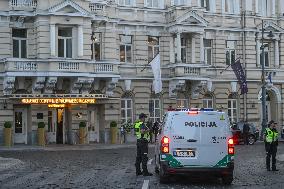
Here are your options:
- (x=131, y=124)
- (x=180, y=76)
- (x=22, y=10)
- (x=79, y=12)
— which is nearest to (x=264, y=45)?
(x=180, y=76)

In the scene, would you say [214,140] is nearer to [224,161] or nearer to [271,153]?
[224,161]

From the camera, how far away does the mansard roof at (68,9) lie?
144ft

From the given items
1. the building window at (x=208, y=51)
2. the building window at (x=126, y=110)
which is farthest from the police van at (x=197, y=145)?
the building window at (x=208, y=51)

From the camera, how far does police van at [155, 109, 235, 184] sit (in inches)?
721

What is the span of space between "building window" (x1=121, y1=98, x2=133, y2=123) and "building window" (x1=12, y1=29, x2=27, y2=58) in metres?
8.33

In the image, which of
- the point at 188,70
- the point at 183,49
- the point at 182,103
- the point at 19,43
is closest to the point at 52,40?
the point at 19,43

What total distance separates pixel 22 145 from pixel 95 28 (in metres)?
9.82

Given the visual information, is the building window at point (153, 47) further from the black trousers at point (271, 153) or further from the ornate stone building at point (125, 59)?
the black trousers at point (271, 153)

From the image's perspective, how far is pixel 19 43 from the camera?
45.1 m

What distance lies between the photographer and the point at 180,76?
48.8 meters

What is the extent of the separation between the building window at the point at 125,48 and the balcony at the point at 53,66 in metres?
3.60

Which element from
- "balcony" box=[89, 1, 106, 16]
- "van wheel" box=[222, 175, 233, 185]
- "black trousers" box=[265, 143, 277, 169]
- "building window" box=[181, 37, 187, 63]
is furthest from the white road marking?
"building window" box=[181, 37, 187, 63]

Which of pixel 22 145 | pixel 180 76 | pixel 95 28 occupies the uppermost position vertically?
pixel 95 28

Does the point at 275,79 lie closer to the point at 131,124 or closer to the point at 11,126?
the point at 131,124
